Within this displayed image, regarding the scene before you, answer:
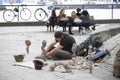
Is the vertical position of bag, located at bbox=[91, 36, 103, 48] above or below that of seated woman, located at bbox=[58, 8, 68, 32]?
above

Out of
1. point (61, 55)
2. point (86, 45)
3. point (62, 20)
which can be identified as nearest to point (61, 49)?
point (61, 55)

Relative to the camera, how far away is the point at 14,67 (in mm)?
12703

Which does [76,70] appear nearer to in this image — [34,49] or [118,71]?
[118,71]

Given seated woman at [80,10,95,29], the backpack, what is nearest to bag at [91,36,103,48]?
the backpack

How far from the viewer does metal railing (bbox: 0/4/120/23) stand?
30.8 meters

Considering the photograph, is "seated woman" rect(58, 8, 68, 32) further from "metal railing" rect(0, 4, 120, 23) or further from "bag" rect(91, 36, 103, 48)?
"bag" rect(91, 36, 103, 48)

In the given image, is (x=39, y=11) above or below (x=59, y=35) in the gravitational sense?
below

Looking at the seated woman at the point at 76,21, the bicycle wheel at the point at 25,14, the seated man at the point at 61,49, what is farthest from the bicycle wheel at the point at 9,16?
the seated man at the point at 61,49

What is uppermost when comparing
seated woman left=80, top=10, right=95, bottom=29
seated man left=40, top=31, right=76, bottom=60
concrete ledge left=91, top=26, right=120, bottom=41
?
seated man left=40, top=31, right=76, bottom=60

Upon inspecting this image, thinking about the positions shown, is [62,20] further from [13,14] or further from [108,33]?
[108,33]

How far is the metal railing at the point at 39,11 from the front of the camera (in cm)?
3077

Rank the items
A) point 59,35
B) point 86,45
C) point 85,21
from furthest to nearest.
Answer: point 85,21 → point 86,45 → point 59,35

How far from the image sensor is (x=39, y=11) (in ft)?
105

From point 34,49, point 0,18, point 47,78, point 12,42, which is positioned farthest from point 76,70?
point 0,18
